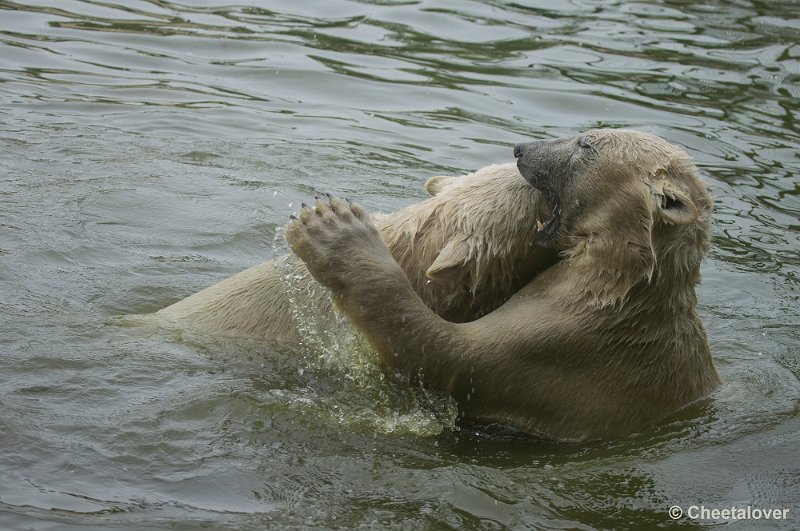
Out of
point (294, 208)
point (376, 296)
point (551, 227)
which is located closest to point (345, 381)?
point (376, 296)

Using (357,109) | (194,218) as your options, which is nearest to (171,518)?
(194,218)

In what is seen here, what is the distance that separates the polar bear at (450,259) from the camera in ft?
18.1

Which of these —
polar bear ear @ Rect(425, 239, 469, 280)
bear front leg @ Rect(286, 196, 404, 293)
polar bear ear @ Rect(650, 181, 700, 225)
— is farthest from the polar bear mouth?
bear front leg @ Rect(286, 196, 404, 293)

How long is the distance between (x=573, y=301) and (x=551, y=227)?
387 mm

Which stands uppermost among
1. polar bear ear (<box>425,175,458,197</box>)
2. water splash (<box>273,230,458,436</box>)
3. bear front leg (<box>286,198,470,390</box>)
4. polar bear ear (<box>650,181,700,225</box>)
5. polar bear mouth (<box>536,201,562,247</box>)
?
polar bear ear (<box>650,181,700,225</box>)

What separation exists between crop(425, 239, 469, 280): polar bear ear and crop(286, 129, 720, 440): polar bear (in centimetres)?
18

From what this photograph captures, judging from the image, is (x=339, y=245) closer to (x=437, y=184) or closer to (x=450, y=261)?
(x=450, y=261)

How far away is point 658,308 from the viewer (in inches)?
212

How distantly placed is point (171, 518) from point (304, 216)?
5.37ft

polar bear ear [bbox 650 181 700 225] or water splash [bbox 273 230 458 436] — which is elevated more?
polar bear ear [bbox 650 181 700 225]

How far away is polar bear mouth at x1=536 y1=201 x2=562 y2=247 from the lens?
18.0ft

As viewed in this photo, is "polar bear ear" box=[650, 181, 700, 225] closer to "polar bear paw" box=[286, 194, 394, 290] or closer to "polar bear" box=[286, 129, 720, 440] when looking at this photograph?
"polar bear" box=[286, 129, 720, 440]

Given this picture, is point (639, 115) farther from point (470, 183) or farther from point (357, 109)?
point (470, 183)

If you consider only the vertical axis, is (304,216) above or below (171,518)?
above
